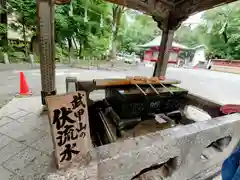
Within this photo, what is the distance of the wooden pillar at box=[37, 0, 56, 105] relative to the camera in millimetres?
2494

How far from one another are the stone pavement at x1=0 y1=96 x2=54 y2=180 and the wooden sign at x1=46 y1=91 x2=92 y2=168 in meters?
0.12

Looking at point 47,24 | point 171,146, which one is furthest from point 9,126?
point 171,146

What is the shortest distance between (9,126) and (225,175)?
3.30 meters

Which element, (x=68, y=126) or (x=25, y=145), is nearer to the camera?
(x=68, y=126)

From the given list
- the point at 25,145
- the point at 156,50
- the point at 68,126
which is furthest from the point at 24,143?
the point at 156,50

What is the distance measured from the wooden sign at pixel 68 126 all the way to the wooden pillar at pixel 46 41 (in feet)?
7.74

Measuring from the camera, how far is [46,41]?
105 inches

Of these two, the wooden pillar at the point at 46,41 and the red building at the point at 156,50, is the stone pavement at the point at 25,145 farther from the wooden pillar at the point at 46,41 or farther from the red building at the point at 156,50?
the red building at the point at 156,50

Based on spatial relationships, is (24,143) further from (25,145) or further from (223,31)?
(223,31)

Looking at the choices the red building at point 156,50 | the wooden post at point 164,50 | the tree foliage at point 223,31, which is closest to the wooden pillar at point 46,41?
the wooden post at point 164,50

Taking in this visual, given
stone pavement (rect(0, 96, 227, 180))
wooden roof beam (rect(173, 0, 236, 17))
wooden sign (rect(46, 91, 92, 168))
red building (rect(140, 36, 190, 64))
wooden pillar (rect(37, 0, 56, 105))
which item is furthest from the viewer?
red building (rect(140, 36, 190, 64))

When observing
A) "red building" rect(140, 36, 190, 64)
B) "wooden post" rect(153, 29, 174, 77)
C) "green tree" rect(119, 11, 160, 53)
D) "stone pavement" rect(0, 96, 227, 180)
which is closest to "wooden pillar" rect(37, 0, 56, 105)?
"stone pavement" rect(0, 96, 227, 180)

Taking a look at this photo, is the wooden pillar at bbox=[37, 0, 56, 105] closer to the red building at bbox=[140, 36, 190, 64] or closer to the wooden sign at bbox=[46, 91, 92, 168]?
the wooden sign at bbox=[46, 91, 92, 168]

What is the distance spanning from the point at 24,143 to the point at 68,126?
6.58ft
